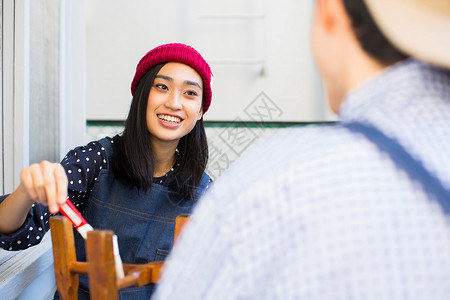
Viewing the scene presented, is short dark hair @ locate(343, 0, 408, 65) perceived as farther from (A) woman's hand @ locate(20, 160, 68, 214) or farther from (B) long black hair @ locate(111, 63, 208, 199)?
(B) long black hair @ locate(111, 63, 208, 199)

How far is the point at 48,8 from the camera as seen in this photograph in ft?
4.39

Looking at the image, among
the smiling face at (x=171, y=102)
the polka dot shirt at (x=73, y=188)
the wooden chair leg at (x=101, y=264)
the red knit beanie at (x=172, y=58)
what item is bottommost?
the polka dot shirt at (x=73, y=188)

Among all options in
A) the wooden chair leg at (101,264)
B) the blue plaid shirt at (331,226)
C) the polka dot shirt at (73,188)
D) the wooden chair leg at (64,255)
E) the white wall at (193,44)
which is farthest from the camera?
the white wall at (193,44)

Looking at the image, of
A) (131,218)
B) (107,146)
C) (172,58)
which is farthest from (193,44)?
(131,218)

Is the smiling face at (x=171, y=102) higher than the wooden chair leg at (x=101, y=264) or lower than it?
higher

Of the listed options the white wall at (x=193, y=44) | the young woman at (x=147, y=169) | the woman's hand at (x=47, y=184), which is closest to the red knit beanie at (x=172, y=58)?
the young woman at (x=147, y=169)

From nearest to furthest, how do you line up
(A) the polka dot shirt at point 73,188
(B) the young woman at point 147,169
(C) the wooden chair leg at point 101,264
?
(C) the wooden chair leg at point 101,264 < (A) the polka dot shirt at point 73,188 < (B) the young woman at point 147,169

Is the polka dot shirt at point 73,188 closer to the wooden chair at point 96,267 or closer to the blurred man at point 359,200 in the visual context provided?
the wooden chair at point 96,267

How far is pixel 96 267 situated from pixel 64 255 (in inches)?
6.2

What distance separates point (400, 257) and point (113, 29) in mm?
1755

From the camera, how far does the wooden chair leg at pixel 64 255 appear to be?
574mm

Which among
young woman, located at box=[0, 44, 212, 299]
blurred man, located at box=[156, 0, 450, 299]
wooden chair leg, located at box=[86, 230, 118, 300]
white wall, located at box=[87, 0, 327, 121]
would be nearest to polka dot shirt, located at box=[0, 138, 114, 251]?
young woman, located at box=[0, 44, 212, 299]

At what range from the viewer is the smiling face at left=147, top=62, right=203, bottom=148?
1080 millimetres

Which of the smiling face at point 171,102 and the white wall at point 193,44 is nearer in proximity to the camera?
the smiling face at point 171,102
